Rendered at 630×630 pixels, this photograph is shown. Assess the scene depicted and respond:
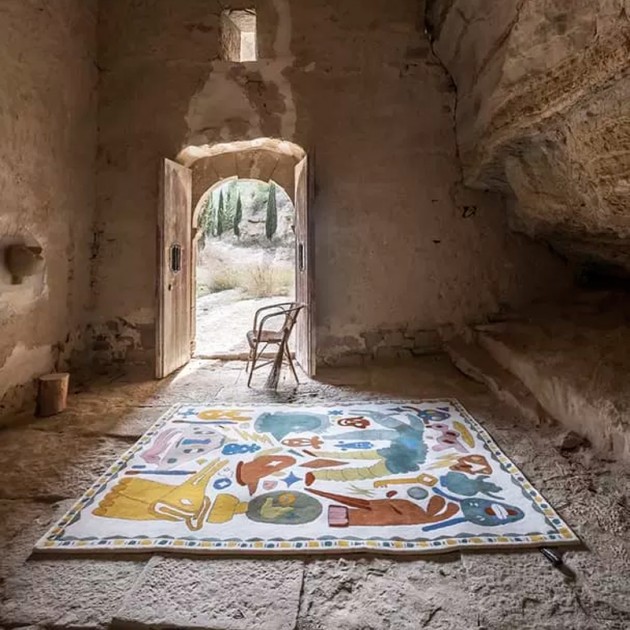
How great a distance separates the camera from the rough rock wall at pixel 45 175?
319 cm

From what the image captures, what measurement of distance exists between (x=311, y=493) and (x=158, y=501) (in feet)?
2.16

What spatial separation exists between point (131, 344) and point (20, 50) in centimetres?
241

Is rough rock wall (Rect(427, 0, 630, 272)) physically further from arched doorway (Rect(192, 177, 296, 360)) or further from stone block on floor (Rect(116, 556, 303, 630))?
arched doorway (Rect(192, 177, 296, 360))

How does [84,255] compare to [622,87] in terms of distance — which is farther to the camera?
[84,255]

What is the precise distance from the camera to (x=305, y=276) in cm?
429

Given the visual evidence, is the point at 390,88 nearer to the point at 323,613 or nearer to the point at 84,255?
the point at 84,255

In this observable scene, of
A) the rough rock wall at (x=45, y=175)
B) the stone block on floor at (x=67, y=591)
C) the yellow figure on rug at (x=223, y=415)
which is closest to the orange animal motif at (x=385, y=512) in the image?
the stone block on floor at (x=67, y=591)

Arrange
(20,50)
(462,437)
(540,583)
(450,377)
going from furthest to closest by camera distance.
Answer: (450,377) → (20,50) → (462,437) → (540,583)

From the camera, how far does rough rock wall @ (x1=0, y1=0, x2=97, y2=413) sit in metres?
3.19

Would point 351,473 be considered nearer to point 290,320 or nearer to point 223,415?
point 223,415

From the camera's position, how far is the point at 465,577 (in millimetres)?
1561

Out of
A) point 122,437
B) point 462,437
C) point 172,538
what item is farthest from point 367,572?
point 122,437

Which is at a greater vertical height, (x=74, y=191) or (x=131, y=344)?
(x=74, y=191)

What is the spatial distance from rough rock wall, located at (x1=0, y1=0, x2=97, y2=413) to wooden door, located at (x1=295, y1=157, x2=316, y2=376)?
190 centimetres
